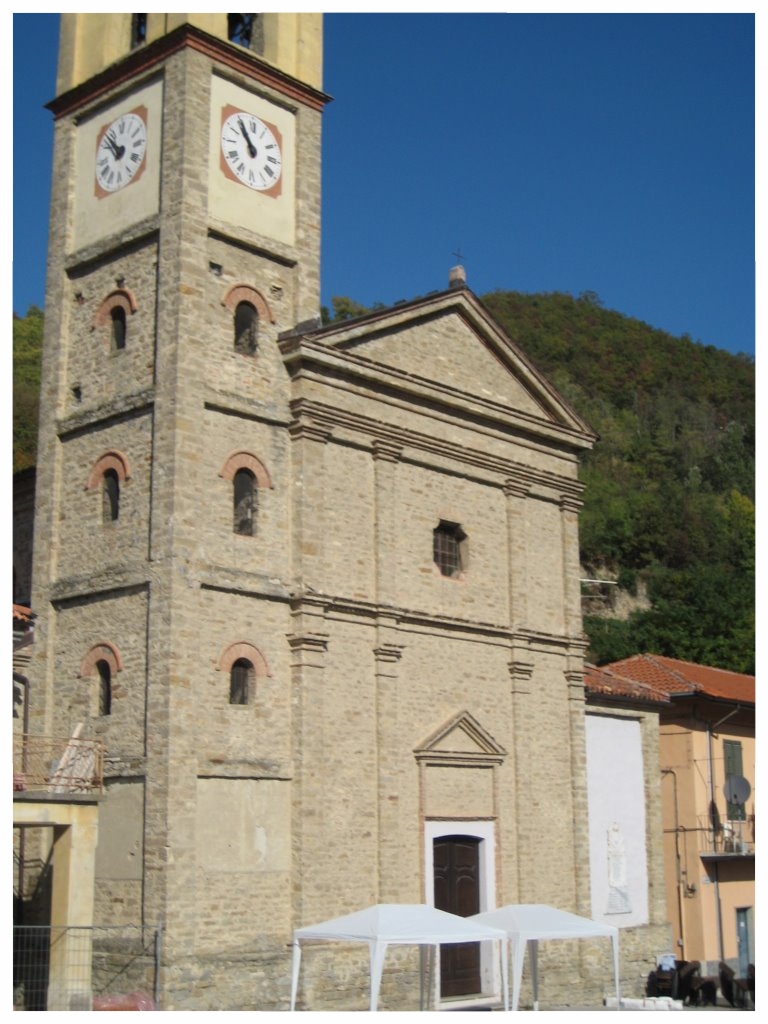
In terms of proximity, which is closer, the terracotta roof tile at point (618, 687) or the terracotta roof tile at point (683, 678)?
the terracotta roof tile at point (618, 687)

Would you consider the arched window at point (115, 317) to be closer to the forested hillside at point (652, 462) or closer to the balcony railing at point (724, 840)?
the balcony railing at point (724, 840)

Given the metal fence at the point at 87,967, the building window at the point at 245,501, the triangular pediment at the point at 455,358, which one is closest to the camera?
the metal fence at the point at 87,967

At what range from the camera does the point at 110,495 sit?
64.1ft

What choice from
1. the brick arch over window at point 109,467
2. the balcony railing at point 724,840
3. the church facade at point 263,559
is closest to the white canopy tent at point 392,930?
the church facade at point 263,559

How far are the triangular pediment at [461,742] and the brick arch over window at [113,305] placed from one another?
320 inches

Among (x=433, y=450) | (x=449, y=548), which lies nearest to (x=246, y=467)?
(x=433, y=450)

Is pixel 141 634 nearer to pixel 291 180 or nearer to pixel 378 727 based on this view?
pixel 378 727

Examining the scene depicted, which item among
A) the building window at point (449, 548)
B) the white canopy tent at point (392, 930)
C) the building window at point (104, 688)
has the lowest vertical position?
the white canopy tent at point (392, 930)

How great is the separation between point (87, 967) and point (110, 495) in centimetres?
675

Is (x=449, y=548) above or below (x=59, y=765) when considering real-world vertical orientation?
above

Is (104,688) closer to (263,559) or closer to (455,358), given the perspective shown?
(263,559)

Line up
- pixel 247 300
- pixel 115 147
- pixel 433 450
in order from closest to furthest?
pixel 247 300, pixel 115 147, pixel 433 450

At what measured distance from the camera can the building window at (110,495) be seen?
762 inches

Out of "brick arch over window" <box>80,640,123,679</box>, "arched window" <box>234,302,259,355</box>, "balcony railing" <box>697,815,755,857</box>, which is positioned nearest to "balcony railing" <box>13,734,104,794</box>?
"brick arch over window" <box>80,640,123,679</box>
